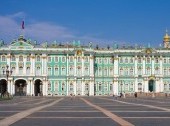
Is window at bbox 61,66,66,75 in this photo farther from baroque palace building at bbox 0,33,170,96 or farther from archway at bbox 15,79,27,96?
archway at bbox 15,79,27,96

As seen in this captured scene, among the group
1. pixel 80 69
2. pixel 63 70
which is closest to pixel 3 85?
pixel 63 70

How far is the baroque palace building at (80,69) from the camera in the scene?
412 ft

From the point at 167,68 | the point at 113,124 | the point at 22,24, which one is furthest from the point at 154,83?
the point at 113,124

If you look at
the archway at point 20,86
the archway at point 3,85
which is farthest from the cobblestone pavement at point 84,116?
the archway at point 3,85

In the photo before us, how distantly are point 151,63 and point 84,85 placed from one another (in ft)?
64.3

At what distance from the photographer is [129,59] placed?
13100 cm

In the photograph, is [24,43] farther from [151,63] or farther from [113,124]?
[113,124]

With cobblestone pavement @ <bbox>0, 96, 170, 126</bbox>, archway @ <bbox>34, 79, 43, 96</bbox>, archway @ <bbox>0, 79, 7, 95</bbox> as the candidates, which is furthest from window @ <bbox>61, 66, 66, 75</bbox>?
cobblestone pavement @ <bbox>0, 96, 170, 126</bbox>

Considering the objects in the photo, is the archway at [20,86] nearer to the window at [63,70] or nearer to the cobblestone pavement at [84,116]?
the window at [63,70]

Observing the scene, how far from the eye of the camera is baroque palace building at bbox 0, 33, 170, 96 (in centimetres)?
12556

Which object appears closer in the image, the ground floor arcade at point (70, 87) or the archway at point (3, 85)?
the ground floor arcade at point (70, 87)

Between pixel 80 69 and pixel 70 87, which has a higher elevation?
pixel 80 69

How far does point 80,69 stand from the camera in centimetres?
12838

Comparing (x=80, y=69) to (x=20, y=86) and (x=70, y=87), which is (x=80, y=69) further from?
(x=20, y=86)
